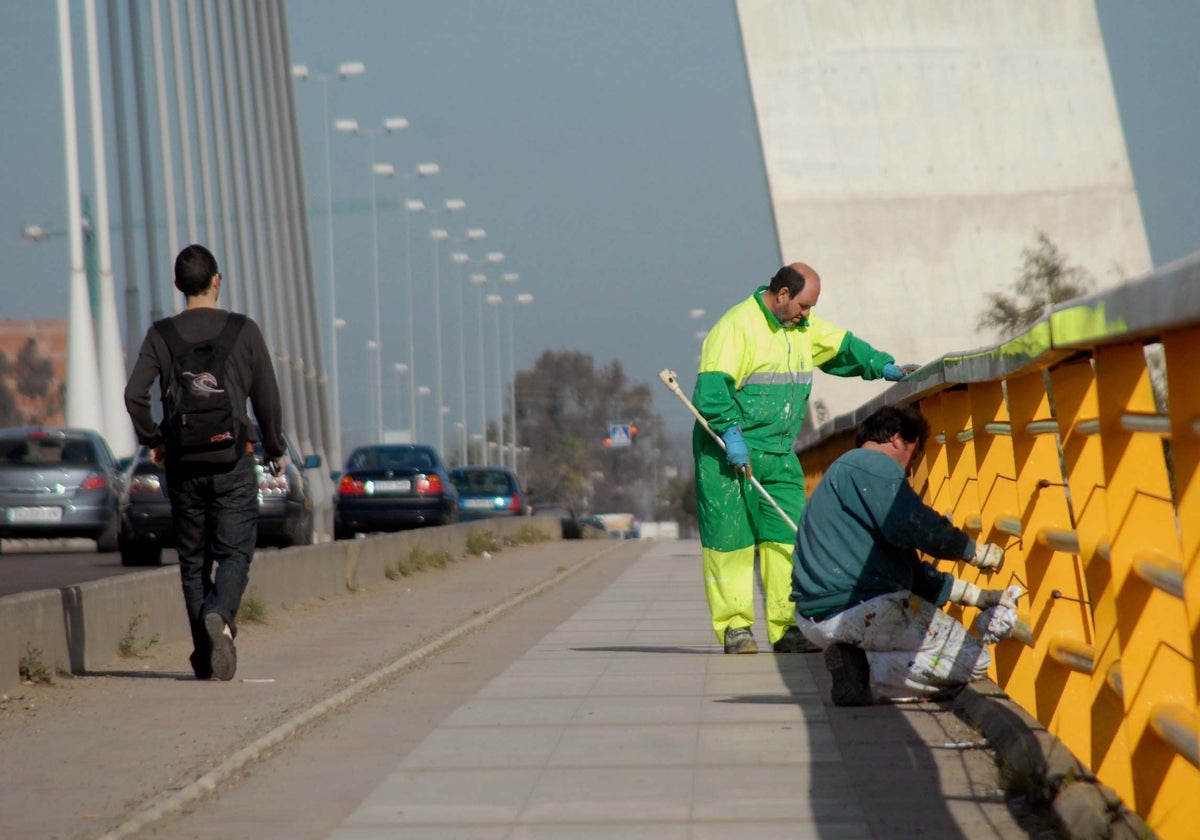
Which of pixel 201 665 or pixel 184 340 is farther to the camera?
pixel 201 665

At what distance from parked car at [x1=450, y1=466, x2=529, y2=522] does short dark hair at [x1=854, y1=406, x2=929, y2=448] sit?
107 ft

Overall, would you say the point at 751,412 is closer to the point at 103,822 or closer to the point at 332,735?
the point at 332,735

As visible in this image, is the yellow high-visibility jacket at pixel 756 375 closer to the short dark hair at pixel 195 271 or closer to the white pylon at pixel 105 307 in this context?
the short dark hair at pixel 195 271

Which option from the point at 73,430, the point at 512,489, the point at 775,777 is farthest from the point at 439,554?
the point at 512,489

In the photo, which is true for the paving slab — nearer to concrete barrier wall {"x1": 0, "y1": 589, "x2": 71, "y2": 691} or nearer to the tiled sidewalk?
the tiled sidewalk

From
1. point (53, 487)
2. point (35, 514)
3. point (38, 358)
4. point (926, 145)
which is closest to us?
point (35, 514)

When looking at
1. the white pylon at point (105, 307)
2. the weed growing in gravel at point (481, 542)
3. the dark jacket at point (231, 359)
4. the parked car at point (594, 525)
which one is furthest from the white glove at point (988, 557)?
the parked car at point (594, 525)

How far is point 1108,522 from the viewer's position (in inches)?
178

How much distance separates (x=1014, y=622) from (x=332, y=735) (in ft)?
7.42

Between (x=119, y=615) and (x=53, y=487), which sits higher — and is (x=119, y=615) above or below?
below

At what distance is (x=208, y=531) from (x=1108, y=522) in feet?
15.6

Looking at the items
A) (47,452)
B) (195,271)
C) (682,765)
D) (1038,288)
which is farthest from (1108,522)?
(1038,288)

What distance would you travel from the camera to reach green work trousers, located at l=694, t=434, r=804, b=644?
9.27 metres

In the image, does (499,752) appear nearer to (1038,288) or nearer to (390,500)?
(390,500)
